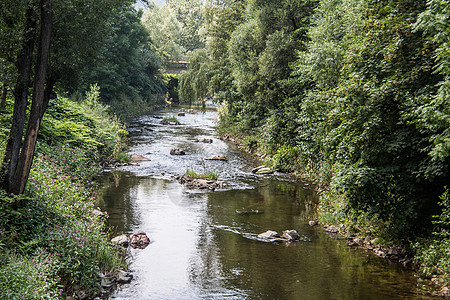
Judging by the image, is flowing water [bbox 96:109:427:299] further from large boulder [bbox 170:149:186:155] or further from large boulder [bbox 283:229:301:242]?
large boulder [bbox 170:149:186:155]

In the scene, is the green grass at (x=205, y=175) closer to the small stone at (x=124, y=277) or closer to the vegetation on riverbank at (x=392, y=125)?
the vegetation on riverbank at (x=392, y=125)

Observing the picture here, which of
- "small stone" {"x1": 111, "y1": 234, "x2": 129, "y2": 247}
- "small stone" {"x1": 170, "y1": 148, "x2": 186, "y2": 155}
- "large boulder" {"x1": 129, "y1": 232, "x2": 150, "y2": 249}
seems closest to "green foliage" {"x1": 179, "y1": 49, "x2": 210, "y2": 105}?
"small stone" {"x1": 170, "y1": 148, "x2": 186, "y2": 155}

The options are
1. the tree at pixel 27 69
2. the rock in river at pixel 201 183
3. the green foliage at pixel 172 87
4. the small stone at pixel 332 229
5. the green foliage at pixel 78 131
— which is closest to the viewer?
the tree at pixel 27 69

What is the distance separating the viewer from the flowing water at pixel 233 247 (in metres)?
8.38

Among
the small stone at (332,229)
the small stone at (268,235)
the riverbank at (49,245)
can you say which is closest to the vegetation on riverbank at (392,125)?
the small stone at (332,229)

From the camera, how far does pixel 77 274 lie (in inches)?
301

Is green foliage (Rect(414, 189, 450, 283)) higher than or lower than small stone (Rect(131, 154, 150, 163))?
lower

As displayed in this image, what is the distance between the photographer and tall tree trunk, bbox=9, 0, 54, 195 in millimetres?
8203

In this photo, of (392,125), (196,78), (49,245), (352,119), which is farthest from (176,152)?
(49,245)

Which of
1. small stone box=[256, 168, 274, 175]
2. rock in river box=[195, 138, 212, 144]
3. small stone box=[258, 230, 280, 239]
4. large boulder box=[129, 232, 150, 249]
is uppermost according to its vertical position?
rock in river box=[195, 138, 212, 144]

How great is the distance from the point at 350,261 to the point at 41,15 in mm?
8974

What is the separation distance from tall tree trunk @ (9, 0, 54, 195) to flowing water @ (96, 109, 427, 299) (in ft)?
9.91

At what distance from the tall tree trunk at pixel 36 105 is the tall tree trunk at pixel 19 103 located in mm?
207

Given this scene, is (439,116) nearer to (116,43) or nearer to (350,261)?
(350,261)
